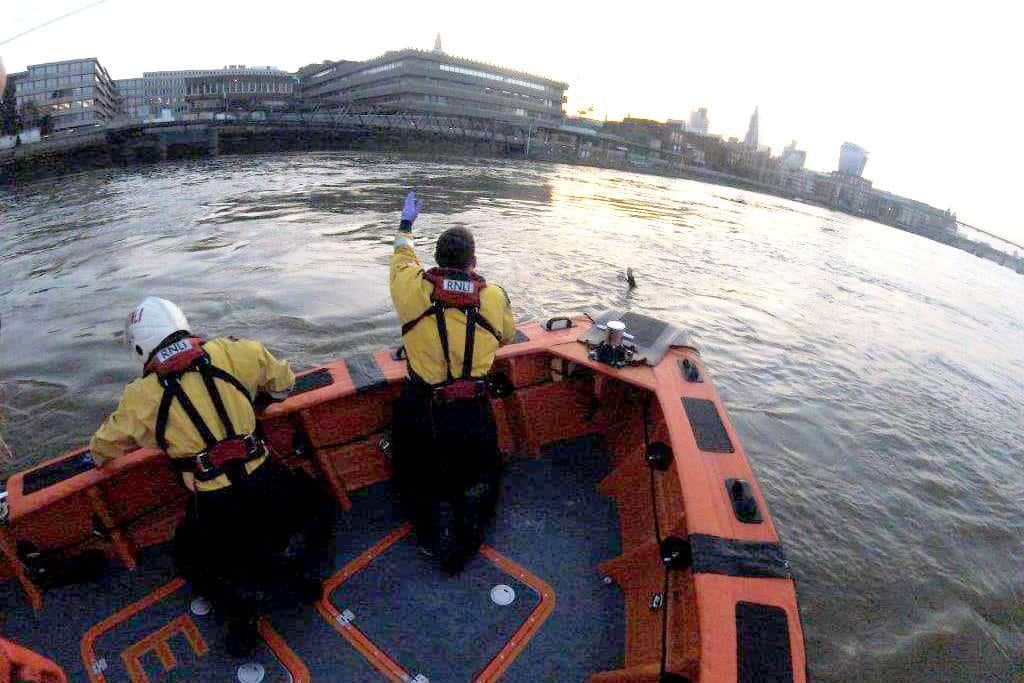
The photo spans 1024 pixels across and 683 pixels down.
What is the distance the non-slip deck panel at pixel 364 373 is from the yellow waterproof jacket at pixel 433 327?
0.78m

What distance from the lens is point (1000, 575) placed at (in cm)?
513

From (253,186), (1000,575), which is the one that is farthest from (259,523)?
(253,186)

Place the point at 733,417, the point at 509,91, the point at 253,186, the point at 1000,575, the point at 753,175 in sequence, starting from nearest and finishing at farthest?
the point at 1000,575, the point at 733,417, the point at 253,186, the point at 509,91, the point at 753,175

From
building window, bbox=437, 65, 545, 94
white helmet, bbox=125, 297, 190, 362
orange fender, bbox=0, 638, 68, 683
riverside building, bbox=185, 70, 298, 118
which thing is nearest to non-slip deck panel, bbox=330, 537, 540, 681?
orange fender, bbox=0, 638, 68, 683

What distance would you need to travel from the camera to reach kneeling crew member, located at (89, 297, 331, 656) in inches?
95.3

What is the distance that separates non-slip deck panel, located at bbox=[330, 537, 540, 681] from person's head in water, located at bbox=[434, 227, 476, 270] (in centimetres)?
205

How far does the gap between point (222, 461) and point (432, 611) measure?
157cm

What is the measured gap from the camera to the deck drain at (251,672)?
2695mm

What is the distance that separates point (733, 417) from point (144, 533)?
6.99 metres

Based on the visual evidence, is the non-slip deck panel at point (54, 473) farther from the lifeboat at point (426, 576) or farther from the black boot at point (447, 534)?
the black boot at point (447, 534)

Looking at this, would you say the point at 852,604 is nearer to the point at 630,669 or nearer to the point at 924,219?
the point at 630,669

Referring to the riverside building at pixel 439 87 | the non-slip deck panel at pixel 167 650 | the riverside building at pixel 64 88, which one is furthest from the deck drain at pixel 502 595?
the riverside building at pixel 64 88

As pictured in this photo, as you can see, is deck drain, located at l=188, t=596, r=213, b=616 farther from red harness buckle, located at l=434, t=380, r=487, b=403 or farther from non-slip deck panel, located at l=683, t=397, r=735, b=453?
non-slip deck panel, located at l=683, t=397, r=735, b=453

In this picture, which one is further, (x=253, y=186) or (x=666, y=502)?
(x=253, y=186)
